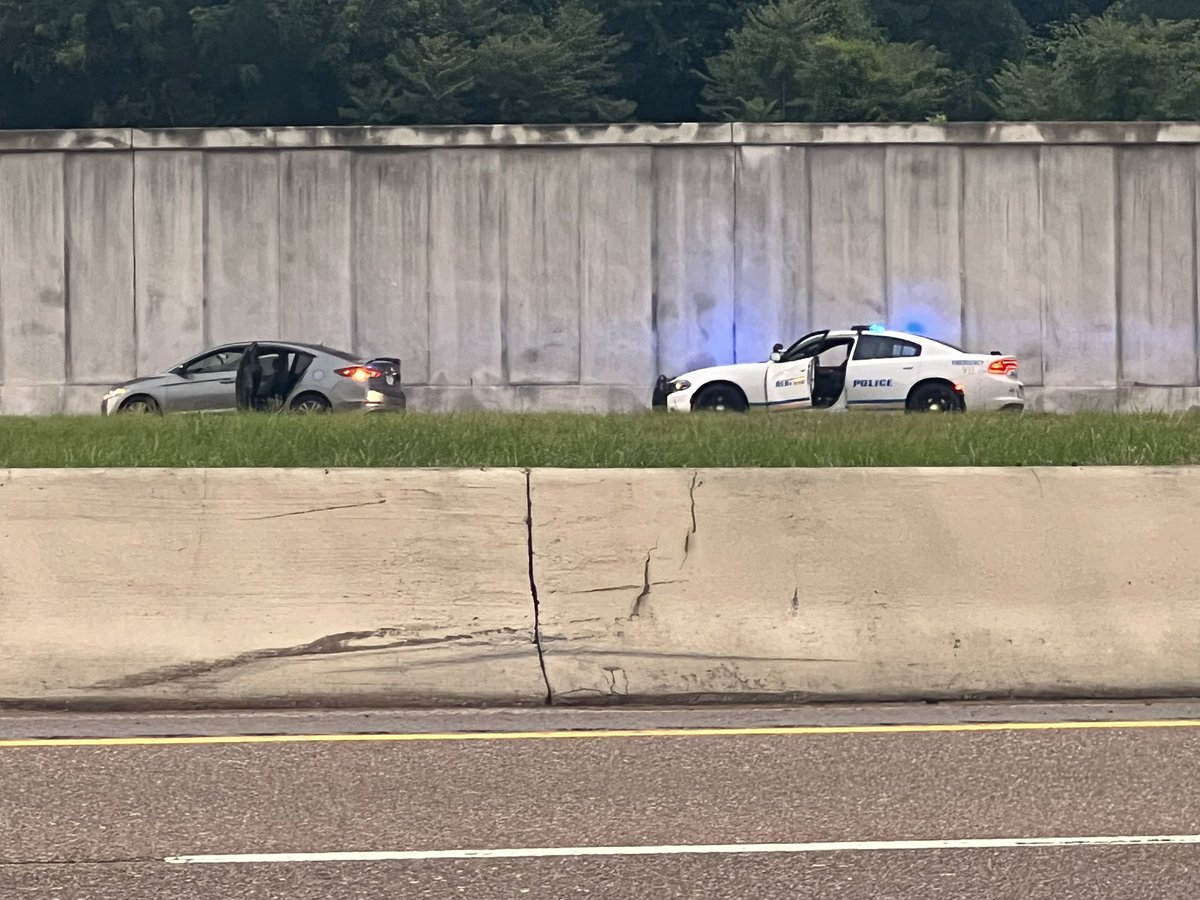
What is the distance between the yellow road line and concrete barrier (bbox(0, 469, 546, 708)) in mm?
672

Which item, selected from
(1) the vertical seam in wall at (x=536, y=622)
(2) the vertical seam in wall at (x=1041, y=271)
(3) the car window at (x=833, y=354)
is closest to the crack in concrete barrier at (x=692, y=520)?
(1) the vertical seam in wall at (x=536, y=622)

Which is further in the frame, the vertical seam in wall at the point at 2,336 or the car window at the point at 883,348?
the vertical seam in wall at the point at 2,336

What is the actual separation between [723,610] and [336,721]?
1.88 meters

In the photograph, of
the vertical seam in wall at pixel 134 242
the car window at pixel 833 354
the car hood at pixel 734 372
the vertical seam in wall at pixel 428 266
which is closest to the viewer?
the car window at pixel 833 354

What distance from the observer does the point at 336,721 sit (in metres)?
8.05

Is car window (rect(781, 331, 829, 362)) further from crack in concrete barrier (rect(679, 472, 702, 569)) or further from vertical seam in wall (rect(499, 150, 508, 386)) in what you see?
crack in concrete barrier (rect(679, 472, 702, 569))

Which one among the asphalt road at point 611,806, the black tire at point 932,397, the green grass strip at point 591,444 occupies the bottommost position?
the asphalt road at point 611,806

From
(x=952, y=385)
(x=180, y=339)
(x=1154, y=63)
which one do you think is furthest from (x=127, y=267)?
(x=1154, y=63)

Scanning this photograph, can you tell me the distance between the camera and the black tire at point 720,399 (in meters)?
23.2

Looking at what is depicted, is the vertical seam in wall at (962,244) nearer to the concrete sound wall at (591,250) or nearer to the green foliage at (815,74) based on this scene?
the concrete sound wall at (591,250)

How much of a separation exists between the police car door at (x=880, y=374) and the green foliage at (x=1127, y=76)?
3962 cm

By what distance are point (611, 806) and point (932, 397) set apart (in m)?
17.1

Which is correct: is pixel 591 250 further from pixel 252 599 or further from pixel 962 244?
pixel 252 599

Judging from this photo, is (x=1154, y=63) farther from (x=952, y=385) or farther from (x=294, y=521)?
(x=294, y=521)
